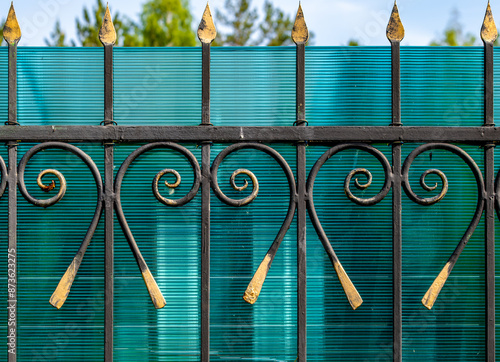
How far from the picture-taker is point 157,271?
6.01 feet

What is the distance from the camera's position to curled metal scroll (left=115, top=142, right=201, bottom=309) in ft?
5.49

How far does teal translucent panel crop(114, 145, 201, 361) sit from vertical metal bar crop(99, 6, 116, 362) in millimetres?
136

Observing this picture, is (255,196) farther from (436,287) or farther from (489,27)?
(489,27)

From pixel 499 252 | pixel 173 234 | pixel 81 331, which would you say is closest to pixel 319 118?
pixel 173 234

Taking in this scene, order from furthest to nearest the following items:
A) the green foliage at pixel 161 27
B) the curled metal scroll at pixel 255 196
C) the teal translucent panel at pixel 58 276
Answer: the green foliage at pixel 161 27
the teal translucent panel at pixel 58 276
the curled metal scroll at pixel 255 196

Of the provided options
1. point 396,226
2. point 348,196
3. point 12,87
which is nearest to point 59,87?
point 12,87

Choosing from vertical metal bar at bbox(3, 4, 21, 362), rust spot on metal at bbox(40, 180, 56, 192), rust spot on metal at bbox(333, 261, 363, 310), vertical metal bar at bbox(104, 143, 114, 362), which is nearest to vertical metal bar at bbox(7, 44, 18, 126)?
vertical metal bar at bbox(3, 4, 21, 362)

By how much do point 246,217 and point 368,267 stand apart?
1.92 ft

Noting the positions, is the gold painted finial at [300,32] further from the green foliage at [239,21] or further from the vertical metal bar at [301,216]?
the green foliage at [239,21]

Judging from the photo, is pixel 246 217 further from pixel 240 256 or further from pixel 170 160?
pixel 170 160

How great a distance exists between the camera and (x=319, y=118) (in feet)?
6.12

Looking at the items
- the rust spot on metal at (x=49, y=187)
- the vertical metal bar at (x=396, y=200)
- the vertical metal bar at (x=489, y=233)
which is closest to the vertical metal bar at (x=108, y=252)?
the rust spot on metal at (x=49, y=187)

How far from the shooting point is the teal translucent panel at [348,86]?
187cm

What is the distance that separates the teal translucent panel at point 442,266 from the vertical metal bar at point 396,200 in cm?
17
